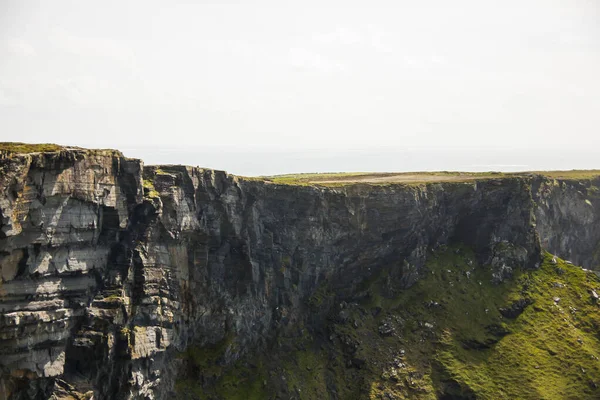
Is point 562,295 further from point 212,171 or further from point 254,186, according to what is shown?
point 212,171

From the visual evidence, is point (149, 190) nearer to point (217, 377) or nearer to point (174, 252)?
point (174, 252)

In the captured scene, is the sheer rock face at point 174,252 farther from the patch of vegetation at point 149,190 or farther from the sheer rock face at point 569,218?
the sheer rock face at point 569,218

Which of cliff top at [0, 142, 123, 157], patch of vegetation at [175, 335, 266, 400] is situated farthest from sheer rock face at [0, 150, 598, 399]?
patch of vegetation at [175, 335, 266, 400]

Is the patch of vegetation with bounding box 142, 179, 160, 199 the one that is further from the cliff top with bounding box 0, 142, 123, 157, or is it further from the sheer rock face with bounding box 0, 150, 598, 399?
the cliff top with bounding box 0, 142, 123, 157

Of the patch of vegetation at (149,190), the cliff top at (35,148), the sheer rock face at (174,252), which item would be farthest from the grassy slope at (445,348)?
the cliff top at (35,148)

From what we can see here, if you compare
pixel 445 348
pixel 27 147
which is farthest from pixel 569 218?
pixel 27 147

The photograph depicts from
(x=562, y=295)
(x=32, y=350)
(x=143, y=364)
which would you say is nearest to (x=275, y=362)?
(x=143, y=364)

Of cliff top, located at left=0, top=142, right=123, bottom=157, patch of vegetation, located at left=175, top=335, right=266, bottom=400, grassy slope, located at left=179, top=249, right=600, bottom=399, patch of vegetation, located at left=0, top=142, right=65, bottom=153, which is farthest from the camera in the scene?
grassy slope, located at left=179, top=249, right=600, bottom=399

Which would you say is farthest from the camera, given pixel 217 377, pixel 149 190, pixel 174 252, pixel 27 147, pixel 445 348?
pixel 445 348
